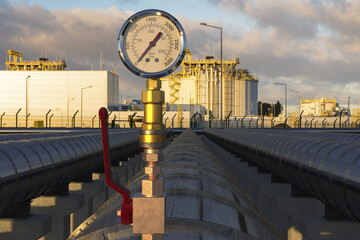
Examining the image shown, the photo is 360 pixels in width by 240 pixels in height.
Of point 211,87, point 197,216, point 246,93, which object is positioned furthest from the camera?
point 246,93

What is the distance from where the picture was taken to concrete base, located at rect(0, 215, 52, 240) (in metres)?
3.73

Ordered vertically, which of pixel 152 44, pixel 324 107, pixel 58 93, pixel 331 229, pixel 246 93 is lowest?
pixel 331 229

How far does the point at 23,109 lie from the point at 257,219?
78521mm

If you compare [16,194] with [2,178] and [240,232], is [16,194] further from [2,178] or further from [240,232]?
[240,232]

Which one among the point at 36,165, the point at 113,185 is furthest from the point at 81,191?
the point at 113,185

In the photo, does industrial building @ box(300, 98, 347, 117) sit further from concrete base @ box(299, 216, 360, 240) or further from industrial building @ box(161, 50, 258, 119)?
concrete base @ box(299, 216, 360, 240)

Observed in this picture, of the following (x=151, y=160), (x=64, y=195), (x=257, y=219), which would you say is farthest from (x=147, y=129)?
(x=64, y=195)

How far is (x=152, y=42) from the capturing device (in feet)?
9.36

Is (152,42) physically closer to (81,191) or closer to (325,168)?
(325,168)

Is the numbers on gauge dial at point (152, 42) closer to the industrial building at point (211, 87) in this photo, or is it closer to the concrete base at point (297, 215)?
the concrete base at point (297, 215)

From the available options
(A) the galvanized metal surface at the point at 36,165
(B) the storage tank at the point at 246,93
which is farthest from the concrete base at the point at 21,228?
(B) the storage tank at the point at 246,93

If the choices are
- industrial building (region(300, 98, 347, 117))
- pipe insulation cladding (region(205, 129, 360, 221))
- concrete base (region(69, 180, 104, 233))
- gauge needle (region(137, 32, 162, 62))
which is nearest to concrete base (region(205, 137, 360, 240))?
pipe insulation cladding (region(205, 129, 360, 221))

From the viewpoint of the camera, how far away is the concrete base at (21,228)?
3.73m

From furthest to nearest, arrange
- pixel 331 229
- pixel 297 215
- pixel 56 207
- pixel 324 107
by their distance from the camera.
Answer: pixel 324 107 → pixel 56 207 → pixel 297 215 → pixel 331 229
